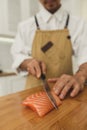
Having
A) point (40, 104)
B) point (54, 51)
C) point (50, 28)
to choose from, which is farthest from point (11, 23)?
point (40, 104)

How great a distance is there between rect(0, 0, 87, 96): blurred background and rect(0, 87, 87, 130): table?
5.84 feet

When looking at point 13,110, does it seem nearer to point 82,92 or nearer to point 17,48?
point 82,92

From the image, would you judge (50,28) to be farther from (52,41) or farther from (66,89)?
(66,89)

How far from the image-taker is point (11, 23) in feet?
8.07

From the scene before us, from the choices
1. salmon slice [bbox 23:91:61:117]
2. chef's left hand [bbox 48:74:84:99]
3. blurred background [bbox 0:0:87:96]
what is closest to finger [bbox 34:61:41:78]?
chef's left hand [bbox 48:74:84:99]

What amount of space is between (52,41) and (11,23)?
1387 mm

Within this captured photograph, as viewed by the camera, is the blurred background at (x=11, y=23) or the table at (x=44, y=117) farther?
the blurred background at (x=11, y=23)

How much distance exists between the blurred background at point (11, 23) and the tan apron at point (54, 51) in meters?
1.19

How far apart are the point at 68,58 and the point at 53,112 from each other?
0.71m

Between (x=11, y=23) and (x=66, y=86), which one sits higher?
(x=66, y=86)

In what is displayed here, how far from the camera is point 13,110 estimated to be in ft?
1.67

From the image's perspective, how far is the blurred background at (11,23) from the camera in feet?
7.70

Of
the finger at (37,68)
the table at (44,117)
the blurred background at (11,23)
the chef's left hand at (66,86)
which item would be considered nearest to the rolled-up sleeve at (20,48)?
the finger at (37,68)

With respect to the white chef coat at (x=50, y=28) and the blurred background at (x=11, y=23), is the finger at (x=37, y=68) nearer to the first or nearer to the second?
the white chef coat at (x=50, y=28)
